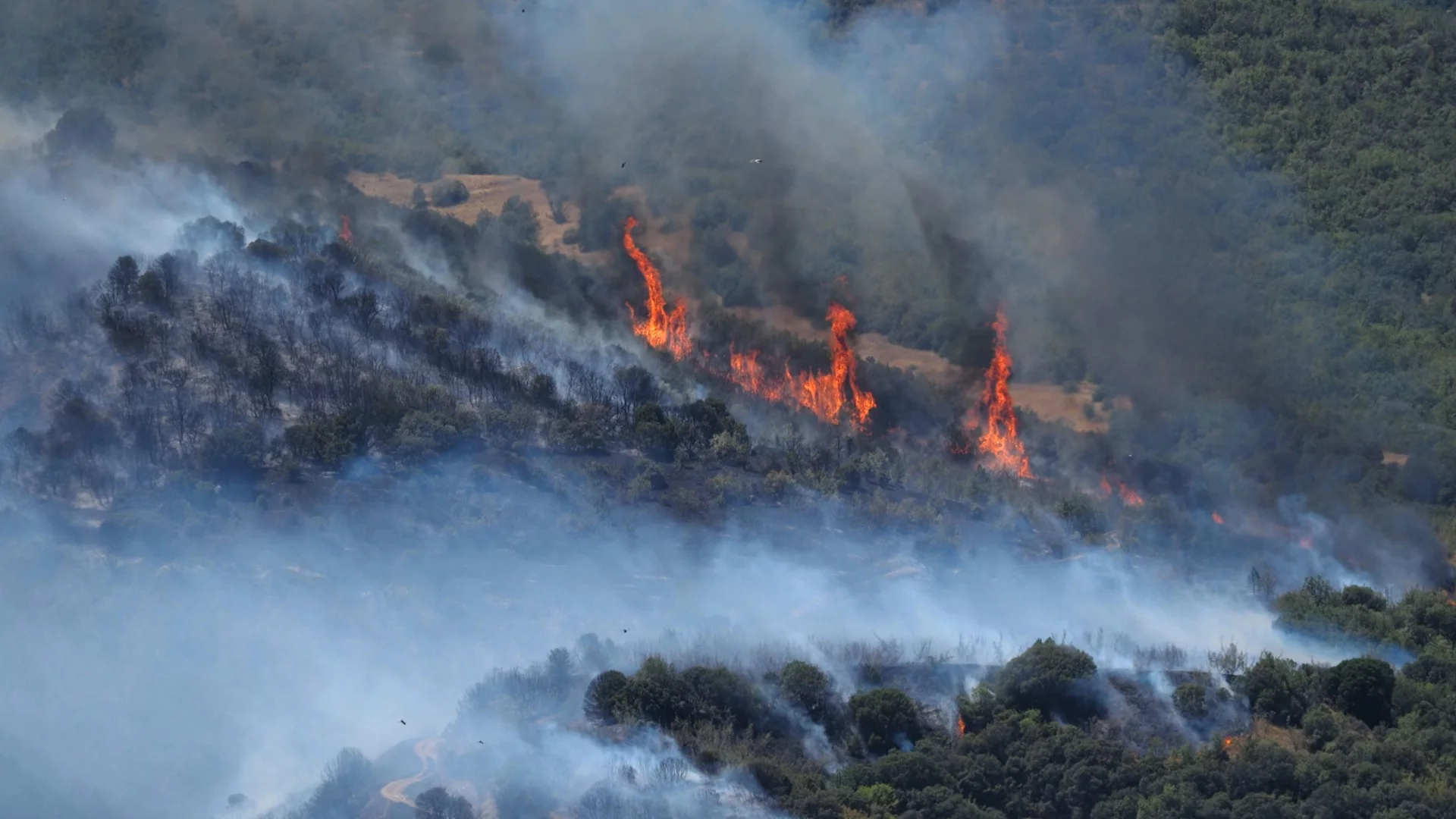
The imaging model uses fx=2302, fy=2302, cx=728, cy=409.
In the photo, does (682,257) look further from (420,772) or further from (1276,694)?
(420,772)

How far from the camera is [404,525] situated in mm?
65062

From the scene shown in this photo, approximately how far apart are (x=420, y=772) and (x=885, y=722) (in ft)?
37.6

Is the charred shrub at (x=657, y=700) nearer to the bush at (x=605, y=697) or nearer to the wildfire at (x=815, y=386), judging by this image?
the bush at (x=605, y=697)

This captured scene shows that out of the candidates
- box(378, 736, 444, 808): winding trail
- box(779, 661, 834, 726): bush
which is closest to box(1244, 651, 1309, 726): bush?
box(779, 661, 834, 726): bush

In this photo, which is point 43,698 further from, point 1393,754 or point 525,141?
point 525,141

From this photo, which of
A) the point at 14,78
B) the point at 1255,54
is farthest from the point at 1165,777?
the point at 14,78

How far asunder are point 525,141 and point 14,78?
21397 mm

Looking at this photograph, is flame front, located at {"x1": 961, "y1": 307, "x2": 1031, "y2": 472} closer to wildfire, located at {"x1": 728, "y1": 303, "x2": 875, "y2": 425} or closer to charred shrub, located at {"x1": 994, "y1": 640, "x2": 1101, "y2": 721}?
wildfire, located at {"x1": 728, "y1": 303, "x2": 875, "y2": 425}

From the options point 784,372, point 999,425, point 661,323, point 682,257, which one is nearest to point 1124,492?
point 999,425

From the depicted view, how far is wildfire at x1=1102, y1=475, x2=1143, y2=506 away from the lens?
72438mm

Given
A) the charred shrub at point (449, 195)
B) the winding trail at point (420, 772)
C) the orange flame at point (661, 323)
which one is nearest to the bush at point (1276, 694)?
the winding trail at point (420, 772)

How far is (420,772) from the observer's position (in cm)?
5466

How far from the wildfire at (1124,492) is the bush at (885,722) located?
17.3 meters

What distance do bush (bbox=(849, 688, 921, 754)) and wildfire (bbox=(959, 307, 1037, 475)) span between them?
1825 centimetres
